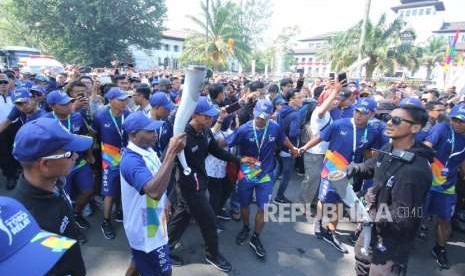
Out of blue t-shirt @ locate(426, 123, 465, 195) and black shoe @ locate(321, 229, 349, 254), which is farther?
black shoe @ locate(321, 229, 349, 254)

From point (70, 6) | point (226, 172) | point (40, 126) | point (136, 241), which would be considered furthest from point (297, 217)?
point (70, 6)

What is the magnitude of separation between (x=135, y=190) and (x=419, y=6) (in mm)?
80803

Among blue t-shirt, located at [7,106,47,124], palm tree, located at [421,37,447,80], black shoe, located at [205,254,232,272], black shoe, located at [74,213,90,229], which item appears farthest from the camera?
palm tree, located at [421,37,447,80]

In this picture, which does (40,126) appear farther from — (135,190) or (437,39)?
(437,39)

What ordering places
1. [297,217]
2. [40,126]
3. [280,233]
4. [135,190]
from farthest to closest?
1. [297,217]
2. [280,233]
3. [135,190]
4. [40,126]

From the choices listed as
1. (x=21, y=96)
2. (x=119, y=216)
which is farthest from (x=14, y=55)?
(x=119, y=216)

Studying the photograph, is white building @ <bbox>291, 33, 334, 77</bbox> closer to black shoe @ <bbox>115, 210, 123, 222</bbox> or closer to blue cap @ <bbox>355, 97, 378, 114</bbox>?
blue cap @ <bbox>355, 97, 378, 114</bbox>

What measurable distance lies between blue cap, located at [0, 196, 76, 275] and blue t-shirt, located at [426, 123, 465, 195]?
4668 millimetres

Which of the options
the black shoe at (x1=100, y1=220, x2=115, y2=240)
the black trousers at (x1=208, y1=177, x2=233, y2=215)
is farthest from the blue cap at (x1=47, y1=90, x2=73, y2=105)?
the black trousers at (x1=208, y1=177, x2=233, y2=215)

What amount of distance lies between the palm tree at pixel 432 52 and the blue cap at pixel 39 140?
57.9 metres

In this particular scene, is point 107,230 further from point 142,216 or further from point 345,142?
point 345,142

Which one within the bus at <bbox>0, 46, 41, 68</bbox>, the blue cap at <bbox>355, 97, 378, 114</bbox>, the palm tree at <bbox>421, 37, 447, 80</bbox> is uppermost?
the palm tree at <bbox>421, 37, 447, 80</bbox>

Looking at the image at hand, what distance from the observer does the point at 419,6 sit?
66.4 metres

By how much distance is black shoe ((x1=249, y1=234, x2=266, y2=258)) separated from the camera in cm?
438
